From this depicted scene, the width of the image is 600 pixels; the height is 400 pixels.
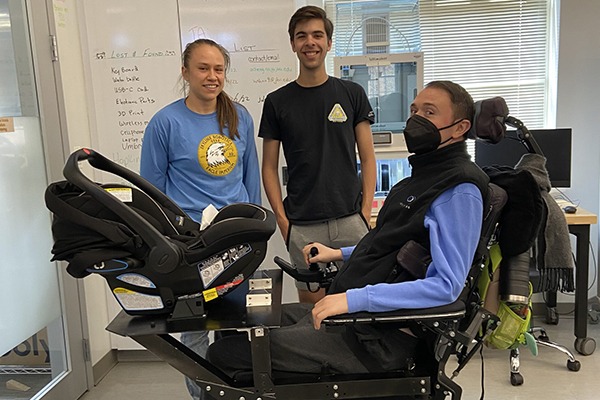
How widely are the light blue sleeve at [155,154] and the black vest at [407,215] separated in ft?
2.85

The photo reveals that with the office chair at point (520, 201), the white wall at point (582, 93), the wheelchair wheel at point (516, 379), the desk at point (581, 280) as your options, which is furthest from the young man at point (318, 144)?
the white wall at point (582, 93)

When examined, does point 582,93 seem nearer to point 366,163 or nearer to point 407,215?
point 366,163

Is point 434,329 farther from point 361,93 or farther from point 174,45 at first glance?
point 174,45

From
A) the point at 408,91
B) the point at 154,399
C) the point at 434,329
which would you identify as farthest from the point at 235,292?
the point at 408,91

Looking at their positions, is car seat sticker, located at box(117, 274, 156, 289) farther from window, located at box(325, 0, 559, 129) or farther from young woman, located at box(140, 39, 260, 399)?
window, located at box(325, 0, 559, 129)

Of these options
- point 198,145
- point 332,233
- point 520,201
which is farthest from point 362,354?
point 198,145

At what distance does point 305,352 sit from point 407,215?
48 centimetres

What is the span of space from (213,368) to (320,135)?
47.3 inches

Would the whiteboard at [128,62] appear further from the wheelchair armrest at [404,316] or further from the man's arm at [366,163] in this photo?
Result: the wheelchair armrest at [404,316]

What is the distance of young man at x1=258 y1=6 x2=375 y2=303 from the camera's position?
2248mm

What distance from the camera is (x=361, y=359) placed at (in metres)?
1.41

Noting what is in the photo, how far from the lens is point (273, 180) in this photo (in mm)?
2449

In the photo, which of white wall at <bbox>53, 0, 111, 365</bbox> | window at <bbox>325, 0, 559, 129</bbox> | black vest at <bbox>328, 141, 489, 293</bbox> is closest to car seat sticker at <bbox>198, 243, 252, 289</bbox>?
black vest at <bbox>328, 141, 489, 293</bbox>

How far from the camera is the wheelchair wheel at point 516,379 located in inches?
102
